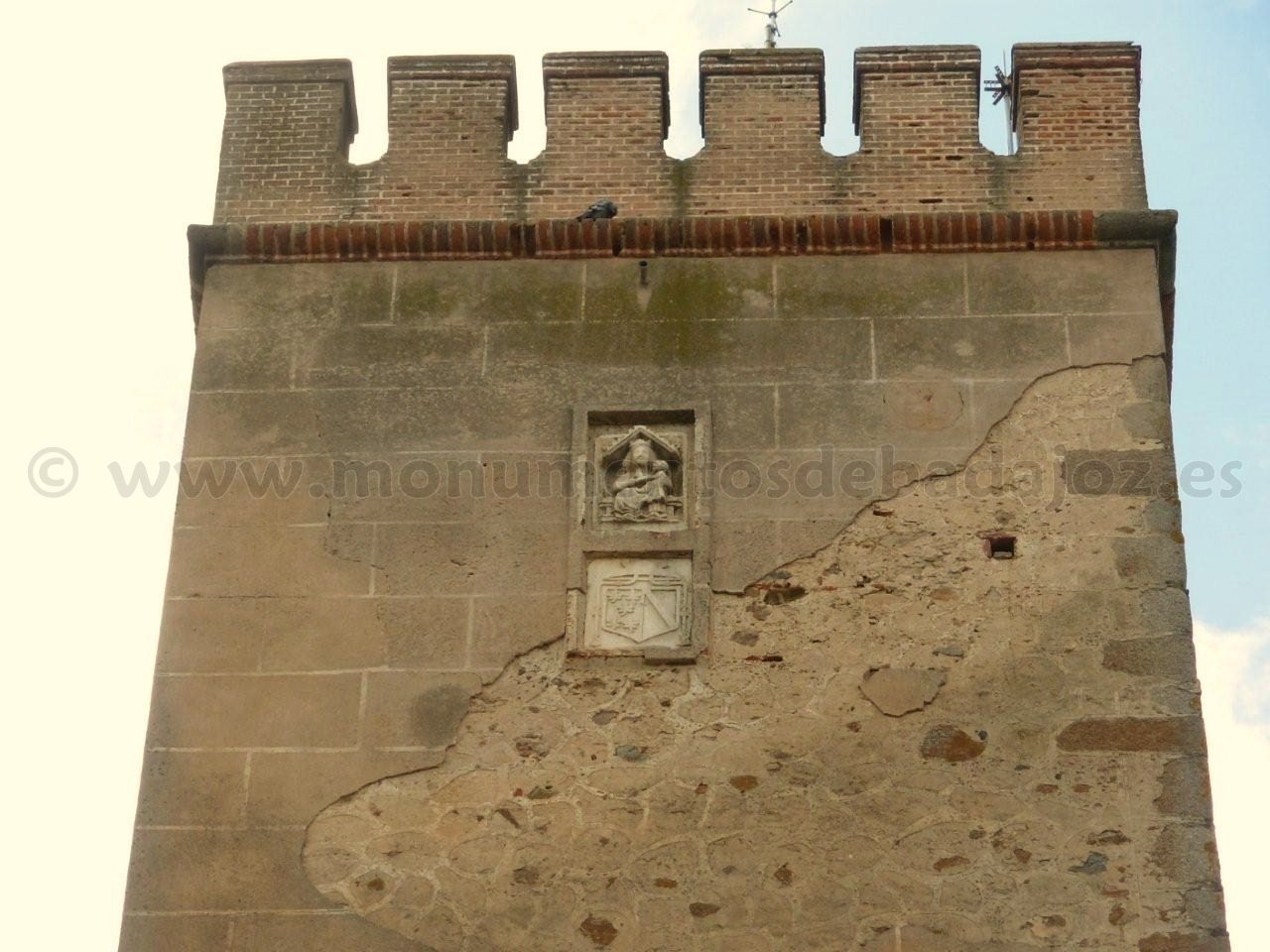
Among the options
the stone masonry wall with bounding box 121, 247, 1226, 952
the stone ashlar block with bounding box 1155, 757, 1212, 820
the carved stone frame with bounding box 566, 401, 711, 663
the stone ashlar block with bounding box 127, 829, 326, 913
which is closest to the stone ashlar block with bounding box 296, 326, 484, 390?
the stone masonry wall with bounding box 121, 247, 1226, 952

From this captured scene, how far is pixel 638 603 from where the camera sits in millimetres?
9281

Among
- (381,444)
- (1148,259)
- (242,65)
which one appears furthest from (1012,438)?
(242,65)

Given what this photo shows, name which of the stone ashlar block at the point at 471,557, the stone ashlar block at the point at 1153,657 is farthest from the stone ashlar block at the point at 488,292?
the stone ashlar block at the point at 1153,657

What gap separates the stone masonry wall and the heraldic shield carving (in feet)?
0.46

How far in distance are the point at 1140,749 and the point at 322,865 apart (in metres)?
2.98

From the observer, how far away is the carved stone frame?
9164 mm

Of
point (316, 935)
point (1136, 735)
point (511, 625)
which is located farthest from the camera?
point (511, 625)

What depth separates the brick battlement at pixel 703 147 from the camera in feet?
34.7

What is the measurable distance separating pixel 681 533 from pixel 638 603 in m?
0.34

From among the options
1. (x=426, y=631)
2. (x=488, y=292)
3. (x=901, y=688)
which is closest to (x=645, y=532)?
(x=426, y=631)

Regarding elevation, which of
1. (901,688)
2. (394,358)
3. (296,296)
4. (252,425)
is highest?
(296,296)

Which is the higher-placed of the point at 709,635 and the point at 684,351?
the point at 684,351

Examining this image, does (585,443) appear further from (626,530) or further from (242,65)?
(242,65)

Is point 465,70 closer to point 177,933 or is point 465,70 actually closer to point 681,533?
point 681,533
